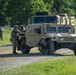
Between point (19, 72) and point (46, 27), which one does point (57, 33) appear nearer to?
point (46, 27)

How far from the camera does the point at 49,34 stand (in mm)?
27609

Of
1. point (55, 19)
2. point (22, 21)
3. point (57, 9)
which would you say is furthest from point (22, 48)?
point (57, 9)

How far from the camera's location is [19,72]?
16.5 meters

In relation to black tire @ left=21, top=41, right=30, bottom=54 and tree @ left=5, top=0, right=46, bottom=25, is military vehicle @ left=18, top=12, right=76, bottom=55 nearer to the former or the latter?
black tire @ left=21, top=41, right=30, bottom=54

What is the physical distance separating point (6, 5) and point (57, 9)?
113 ft

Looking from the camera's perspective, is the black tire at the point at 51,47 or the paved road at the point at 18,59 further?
the black tire at the point at 51,47

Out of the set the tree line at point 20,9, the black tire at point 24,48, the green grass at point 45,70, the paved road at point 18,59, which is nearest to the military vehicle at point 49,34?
the black tire at point 24,48

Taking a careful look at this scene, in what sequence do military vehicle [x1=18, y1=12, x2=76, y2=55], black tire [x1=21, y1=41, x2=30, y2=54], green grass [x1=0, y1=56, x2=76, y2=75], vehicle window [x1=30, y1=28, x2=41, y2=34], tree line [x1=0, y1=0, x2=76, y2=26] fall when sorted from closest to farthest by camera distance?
1. green grass [x1=0, y1=56, x2=76, y2=75]
2. military vehicle [x1=18, y1=12, x2=76, y2=55]
3. vehicle window [x1=30, y1=28, x2=41, y2=34]
4. black tire [x1=21, y1=41, x2=30, y2=54]
5. tree line [x1=0, y1=0, x2=76, y2=26]

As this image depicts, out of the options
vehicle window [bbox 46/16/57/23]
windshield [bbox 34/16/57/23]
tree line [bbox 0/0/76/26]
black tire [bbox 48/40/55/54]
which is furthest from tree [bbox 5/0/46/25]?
black tire [bbox 48/40/55/54]

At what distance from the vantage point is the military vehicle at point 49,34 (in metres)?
27.2

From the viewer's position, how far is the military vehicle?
27.2 meters

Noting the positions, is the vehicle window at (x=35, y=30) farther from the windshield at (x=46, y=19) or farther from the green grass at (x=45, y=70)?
the green grass at (x=45, y=70)

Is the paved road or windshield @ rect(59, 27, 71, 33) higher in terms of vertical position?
windshield @ rect(59, 27, 71, 33)

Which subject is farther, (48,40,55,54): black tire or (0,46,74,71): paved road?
(48,40,55,54): black tire
